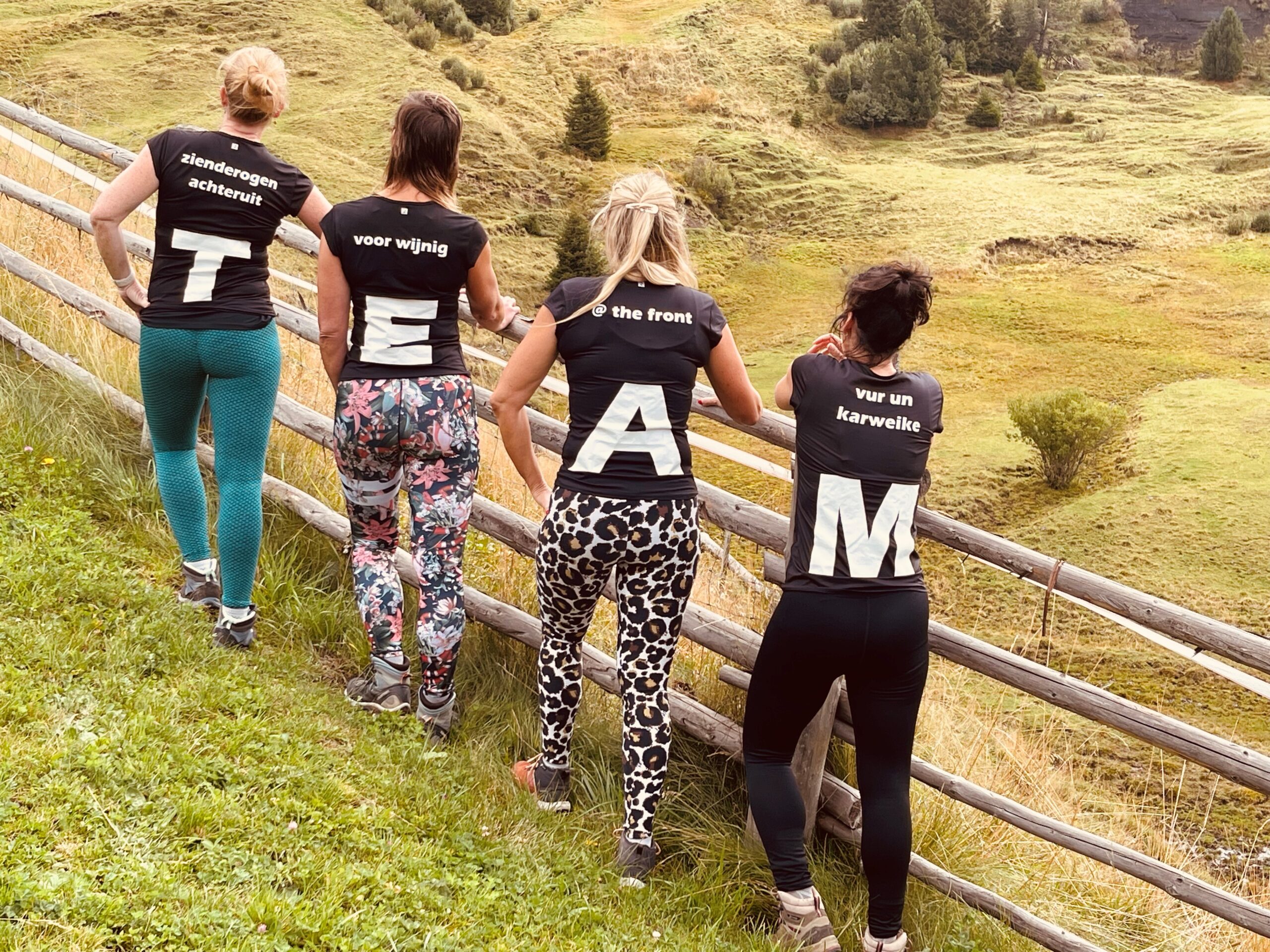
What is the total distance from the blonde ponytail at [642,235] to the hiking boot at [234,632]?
1.69 metres

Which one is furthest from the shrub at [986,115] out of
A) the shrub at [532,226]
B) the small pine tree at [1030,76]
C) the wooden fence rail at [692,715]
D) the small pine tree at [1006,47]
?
the wooden fence rail at [692,715]

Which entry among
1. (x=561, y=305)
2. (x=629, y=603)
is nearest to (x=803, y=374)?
(x=561, y=305)

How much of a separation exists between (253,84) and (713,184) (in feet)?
76.3

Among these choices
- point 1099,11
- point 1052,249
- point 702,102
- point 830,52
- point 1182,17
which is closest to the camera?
point 1052,249

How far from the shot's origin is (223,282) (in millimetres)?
3400

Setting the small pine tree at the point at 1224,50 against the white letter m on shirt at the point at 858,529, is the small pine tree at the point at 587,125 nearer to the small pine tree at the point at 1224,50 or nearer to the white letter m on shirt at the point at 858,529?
the small pine tree at the point at 1224,50

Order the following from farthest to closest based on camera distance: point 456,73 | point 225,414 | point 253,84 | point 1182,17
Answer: point 1182,17 < point 456,73 < point 225,414 < point 253,84

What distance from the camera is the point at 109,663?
340 cm

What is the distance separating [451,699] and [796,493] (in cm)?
136

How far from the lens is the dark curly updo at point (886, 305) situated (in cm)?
281

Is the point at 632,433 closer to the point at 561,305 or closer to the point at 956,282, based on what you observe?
the point at 561,305

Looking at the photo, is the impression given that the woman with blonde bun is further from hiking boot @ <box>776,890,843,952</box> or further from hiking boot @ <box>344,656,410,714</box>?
hiking boot @ <box>776,890,843,952</box>

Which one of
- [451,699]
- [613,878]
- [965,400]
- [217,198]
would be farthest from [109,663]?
[965,400]

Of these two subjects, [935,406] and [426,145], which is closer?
[935,406]
